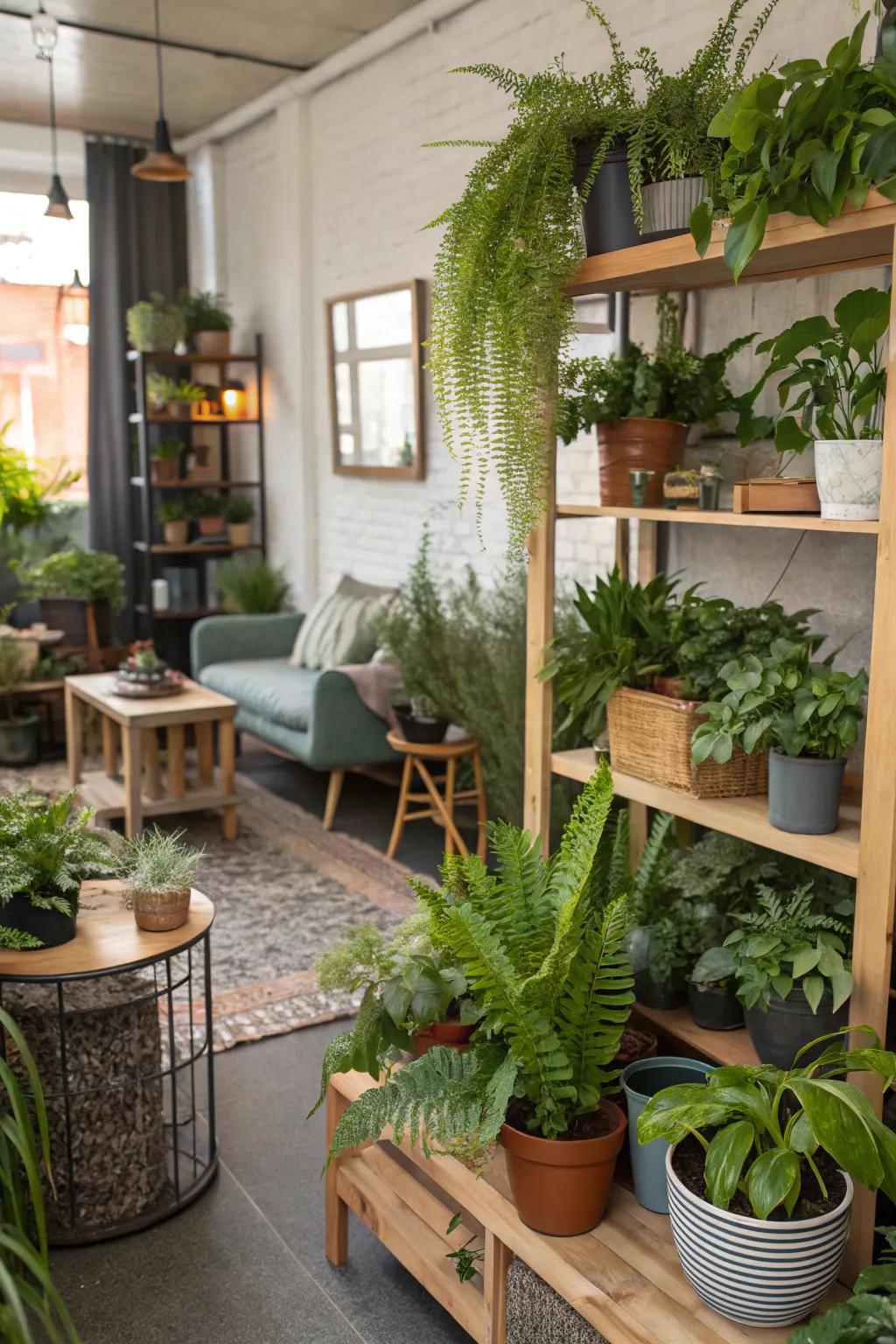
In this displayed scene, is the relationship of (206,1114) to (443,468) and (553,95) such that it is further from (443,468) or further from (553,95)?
(443,468)

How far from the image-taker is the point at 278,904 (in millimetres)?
4352

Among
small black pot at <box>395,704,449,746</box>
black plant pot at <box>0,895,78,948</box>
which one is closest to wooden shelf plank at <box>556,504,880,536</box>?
black plant pot at <box>0,895,78,948</box>

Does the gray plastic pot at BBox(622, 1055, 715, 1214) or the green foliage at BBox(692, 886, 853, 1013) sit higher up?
the green foliage at BBox(692, 886, 853, 1013)

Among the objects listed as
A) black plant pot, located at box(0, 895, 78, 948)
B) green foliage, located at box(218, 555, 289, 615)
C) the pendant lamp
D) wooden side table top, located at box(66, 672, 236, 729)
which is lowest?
wooden side table top, located at box(66, 672, 236, 729)

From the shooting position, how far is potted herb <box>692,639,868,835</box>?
80.4 inches

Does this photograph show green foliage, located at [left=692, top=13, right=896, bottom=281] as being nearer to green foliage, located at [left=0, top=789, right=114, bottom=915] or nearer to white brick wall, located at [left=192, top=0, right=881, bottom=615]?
white brick wall, located at [left=192, top=0, right=881, bottom=615]

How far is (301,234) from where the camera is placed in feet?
21.6

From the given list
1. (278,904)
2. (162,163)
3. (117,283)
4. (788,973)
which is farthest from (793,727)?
(117,283)

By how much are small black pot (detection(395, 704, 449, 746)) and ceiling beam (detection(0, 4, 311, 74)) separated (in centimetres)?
356

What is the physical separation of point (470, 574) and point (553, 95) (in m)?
2.53

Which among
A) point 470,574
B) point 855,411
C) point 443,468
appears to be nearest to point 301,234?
point 443,468

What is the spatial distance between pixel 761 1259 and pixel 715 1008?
69 cm

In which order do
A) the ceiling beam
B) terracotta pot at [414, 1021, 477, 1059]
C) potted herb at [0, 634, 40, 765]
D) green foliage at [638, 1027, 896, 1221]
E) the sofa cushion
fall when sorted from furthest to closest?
potted herb at [0, 634, 40, 765] → the ceiling beam → the sofa cushion → terracotta pot at [414, 1021, 477, 1059] → green foliage at [638, 1027, 896, 1221]

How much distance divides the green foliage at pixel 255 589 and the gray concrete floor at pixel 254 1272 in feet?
13.9
